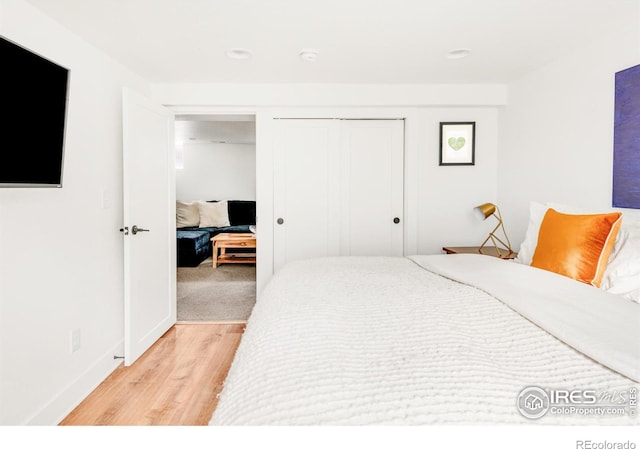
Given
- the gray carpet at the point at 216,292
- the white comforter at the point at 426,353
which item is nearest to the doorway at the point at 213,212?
the gray carpet at the point at 216,292

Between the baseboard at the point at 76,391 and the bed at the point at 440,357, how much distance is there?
1.36m

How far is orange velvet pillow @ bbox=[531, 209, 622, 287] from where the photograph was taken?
5.31 feet

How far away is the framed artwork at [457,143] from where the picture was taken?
11.5ft

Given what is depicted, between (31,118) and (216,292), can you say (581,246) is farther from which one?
(216,292)

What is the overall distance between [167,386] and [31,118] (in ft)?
5.40

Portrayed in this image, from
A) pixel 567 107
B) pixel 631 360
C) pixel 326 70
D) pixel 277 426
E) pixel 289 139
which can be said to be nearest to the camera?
pixel 277 426

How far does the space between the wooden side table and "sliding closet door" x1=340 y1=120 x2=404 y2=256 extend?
2.53 m

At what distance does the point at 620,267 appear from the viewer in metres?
1.55

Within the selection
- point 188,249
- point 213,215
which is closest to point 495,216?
point 188,249

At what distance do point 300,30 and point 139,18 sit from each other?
2.96 ft

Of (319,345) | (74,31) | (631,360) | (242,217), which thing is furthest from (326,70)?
(242,217)

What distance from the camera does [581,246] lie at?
65.8 inches

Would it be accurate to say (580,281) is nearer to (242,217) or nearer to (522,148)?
(522,148)

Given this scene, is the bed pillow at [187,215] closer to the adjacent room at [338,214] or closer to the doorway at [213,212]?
the doorway at [213,212]
